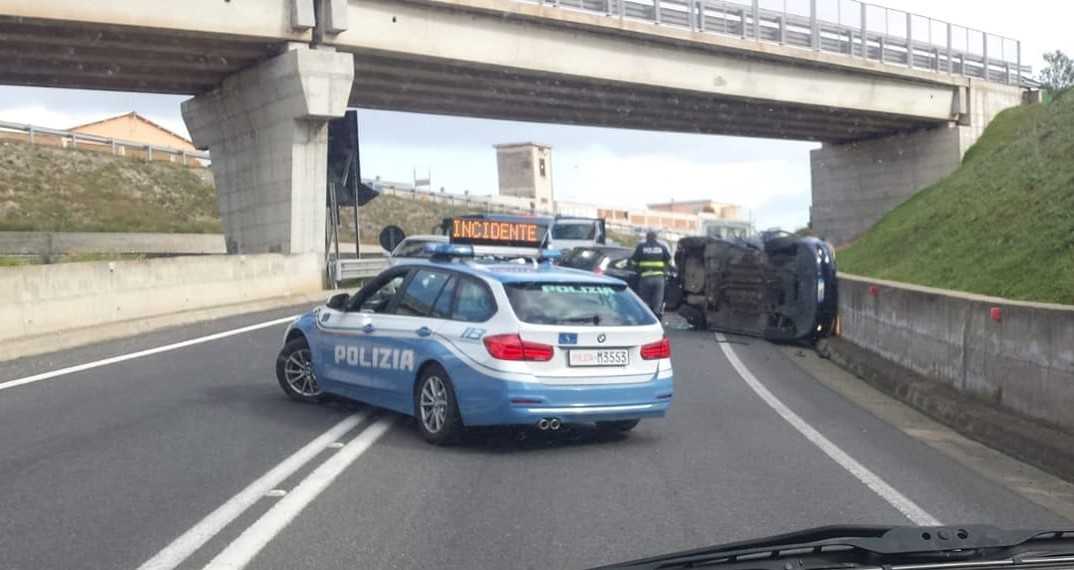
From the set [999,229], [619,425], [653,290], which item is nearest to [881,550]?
[619,425]

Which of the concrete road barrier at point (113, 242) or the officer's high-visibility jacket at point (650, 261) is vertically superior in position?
the concrete road barrier at point (113, 242)

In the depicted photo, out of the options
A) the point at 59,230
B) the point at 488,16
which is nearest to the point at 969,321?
the point at 488,16

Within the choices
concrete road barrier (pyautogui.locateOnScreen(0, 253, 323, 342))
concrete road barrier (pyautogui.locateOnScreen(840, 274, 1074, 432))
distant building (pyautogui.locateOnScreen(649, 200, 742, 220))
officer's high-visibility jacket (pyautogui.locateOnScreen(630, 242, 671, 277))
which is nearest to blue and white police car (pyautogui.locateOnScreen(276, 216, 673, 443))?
concrete road barrier (pyautogui.locateOnScreen(840, 274, 1074, 432))

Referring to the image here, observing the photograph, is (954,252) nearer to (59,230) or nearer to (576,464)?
(576,464)

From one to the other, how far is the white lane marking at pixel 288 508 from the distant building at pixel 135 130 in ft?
296

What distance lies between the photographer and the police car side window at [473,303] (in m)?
9.23

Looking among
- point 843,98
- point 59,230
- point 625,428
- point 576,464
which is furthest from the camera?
point 59,230

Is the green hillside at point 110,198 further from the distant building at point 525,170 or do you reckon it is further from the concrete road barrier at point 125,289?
the distant building at point 525,170

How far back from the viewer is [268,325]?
20.5 meters

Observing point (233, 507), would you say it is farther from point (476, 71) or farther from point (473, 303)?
point (476, 71)

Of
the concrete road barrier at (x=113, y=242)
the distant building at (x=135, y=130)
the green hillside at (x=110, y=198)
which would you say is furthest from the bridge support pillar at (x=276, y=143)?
the distant building at (x=135, y=130)

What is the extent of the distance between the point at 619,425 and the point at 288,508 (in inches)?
151

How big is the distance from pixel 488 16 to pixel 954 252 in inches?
530

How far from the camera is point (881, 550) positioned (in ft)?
12.0
